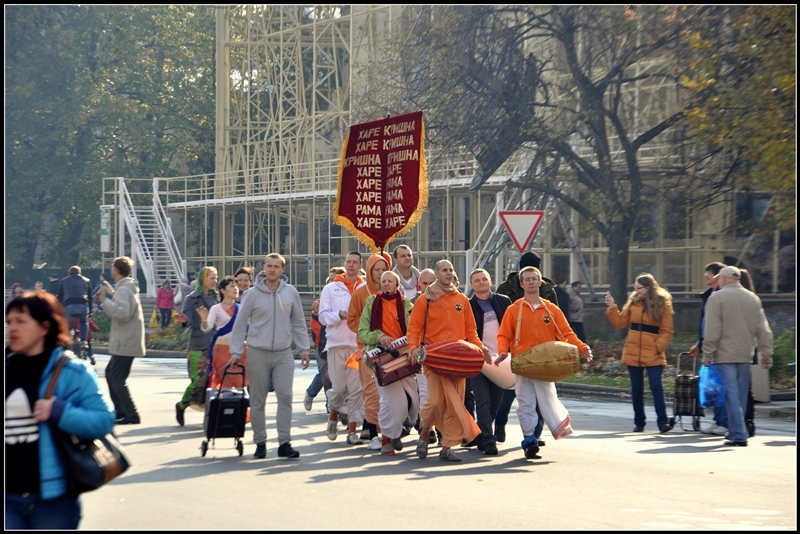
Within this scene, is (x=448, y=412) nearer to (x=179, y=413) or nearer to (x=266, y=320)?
(x=266, y=320)

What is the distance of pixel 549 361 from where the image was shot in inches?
437

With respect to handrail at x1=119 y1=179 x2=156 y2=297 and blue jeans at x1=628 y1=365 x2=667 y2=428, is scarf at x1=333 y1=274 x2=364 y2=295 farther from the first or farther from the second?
handrail at x1=119 y1=179 x2=156 y2=297

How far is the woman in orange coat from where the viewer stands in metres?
13.6

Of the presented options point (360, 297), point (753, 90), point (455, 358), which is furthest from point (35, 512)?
point (753, 90)

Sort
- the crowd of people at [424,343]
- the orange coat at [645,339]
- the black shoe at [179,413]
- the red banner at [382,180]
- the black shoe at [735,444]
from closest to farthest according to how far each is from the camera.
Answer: the crowd of people at [424,343] < the black shoe at [735,444] < the orange coat at [645,339] < the black shoe at [179,413] < the red banner at [382,180]

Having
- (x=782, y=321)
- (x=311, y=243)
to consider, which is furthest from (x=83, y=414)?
(x=311, y=243)

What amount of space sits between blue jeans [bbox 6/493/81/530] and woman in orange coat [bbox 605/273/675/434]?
30.5 ft

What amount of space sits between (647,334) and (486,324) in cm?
246

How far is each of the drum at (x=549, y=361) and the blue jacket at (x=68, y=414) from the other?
6.46 meters

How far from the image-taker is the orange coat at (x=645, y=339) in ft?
44.6

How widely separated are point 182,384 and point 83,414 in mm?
15680

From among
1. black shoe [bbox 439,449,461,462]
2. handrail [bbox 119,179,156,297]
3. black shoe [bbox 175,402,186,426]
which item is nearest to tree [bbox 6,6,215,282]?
handrail [bbox 119,179,156,297]

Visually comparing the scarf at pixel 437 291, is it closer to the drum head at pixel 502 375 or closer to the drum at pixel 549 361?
the drum at pixel 549 361

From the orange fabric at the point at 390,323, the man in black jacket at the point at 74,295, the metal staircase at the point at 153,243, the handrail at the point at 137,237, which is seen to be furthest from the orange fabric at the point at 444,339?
the handrail at the point at 137,237
